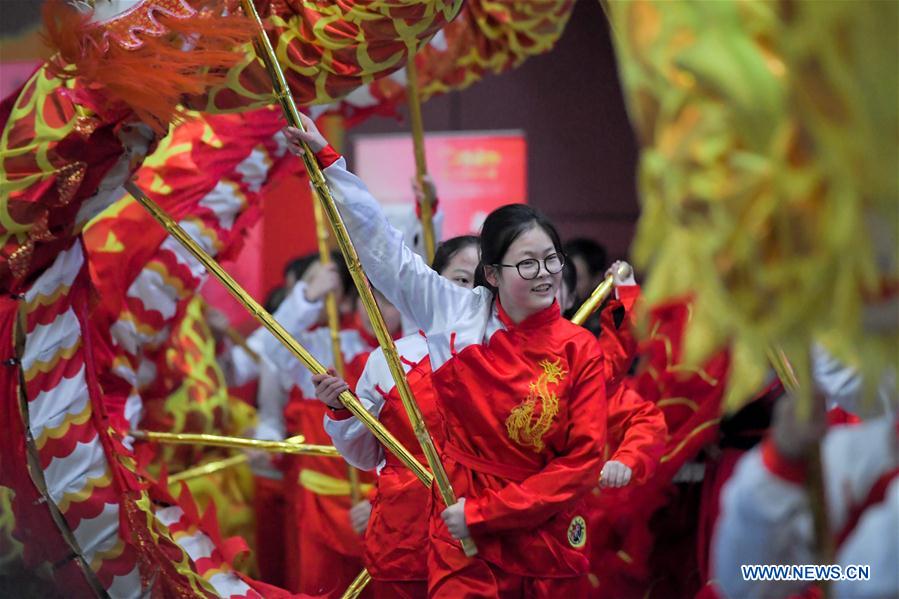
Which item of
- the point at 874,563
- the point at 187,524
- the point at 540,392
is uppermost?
the point at 874,563

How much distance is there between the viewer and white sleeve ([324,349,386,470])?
7.91 ft

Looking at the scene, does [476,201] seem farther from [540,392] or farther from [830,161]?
[830,161]

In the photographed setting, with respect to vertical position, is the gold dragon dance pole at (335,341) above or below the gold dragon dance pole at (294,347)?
below

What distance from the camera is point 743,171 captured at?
121 cm

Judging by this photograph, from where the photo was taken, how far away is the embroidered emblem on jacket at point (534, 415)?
212 centimetres

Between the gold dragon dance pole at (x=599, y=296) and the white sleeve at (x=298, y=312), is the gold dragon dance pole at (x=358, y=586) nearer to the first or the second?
the gold dragon dance pole at (x=599, y=296)

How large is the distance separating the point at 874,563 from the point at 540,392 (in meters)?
0.92

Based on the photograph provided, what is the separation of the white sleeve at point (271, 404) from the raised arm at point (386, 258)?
1756 mm

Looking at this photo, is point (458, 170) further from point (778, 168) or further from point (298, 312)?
point (778, 168)

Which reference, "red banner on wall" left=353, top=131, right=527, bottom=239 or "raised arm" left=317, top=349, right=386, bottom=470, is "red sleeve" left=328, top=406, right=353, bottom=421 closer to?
"raised arm" left=317, top=349, right=386, bottom=470

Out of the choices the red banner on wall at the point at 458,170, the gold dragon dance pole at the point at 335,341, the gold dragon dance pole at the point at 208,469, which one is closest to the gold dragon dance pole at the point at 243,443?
the gold dragon dance pole at the point at 208,469

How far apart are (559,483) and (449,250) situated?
0.70m

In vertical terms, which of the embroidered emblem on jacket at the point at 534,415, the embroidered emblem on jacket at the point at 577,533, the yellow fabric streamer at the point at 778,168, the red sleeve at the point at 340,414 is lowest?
the embroidered emblem on jacket at the point at 577,533

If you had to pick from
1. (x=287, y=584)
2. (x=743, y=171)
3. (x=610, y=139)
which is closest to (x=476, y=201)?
(x=610, y=139)
